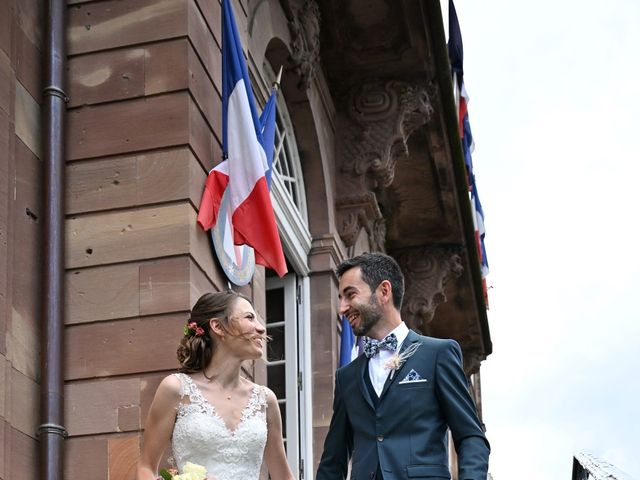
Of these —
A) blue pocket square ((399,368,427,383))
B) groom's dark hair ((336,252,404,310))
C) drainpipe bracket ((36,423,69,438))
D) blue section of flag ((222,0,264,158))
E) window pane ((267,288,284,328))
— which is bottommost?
drainpipe bracket ((36,423,69,438))

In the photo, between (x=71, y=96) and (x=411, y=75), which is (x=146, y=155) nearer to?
(x=71, y=96)

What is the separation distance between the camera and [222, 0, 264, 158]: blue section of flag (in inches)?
349

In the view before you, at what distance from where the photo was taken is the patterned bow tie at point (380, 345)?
19.2ft

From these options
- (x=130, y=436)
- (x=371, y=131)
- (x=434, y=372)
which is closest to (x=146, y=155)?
(x=130, y=436)

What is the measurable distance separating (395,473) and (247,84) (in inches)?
157

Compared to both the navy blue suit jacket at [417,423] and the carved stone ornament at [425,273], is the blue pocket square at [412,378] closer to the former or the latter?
the navy blue suit jacket at [417,423]

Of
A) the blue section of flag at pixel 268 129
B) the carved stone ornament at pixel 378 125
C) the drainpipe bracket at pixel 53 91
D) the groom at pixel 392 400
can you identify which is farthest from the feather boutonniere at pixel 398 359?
the carved stone ornament at pixel 378 125

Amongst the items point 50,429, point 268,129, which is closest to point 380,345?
point 50,429

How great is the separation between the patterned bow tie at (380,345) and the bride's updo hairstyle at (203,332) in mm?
922

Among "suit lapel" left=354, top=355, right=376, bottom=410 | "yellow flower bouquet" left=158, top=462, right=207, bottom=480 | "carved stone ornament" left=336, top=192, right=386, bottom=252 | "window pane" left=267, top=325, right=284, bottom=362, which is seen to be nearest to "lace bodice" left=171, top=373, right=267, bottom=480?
"yellow flower bouquet" left=158, top=462, right=207, bottom=480

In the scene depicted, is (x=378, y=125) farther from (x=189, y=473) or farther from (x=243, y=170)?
(x=189, y=473)

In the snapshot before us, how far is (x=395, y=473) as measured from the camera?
555cm

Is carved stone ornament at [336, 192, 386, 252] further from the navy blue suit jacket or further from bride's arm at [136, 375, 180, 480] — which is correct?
the navy blue suit jacket

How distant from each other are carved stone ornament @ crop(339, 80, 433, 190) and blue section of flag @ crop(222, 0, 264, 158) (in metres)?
5.59
